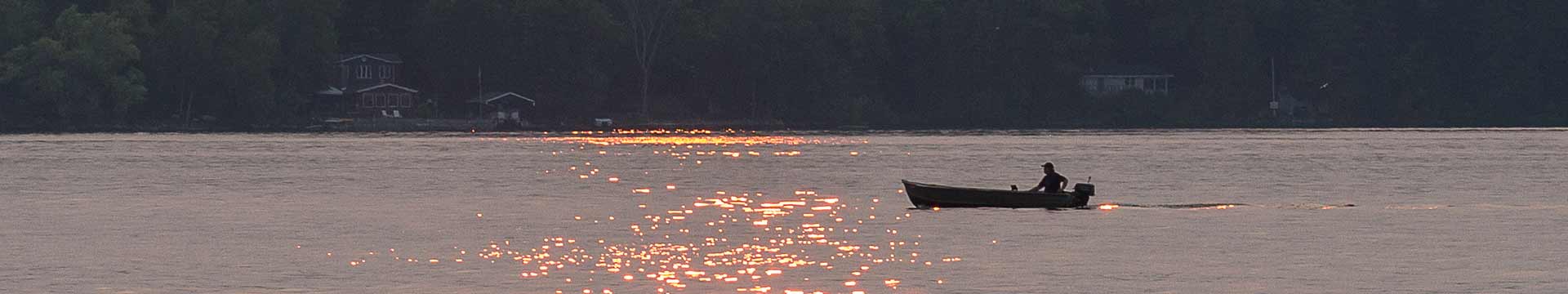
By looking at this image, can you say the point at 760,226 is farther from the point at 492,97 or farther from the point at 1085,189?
the point at 492,97

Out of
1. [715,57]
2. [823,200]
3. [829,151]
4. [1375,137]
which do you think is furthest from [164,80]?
[823,200]

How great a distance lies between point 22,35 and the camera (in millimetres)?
182250

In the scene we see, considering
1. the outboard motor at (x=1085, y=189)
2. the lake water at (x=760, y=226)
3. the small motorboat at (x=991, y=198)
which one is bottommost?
the lake water at (x=760, y=226)

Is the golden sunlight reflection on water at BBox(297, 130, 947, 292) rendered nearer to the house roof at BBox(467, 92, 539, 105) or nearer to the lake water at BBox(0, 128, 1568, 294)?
the lake water at BBox(0, 128, 1568, 294)

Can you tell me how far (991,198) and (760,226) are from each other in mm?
6535

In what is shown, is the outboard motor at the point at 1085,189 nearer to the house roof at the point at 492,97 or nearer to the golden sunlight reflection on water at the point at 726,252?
the golden sunlight reflection on water at the point at 726,252

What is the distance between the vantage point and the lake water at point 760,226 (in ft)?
154

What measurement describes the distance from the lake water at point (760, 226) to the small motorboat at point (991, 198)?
1.34 ft

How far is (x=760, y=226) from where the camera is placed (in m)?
63.6

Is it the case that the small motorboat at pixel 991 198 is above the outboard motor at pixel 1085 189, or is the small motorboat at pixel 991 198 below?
below

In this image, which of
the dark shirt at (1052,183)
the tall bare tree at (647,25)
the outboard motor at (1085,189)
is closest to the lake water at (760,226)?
the outboard motor at (1085,189)

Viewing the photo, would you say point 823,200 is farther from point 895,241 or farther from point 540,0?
point 540,0

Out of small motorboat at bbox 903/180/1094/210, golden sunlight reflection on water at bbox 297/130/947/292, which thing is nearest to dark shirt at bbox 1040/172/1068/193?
small motorboat at bbox 903/180/1094/210

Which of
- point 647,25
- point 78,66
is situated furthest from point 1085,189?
point 647,25
